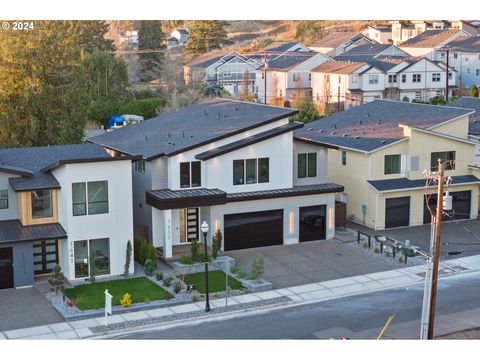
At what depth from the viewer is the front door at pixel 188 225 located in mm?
42375

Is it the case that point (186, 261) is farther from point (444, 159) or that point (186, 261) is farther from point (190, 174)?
point (444, 159)

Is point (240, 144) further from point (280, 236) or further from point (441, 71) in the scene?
point (441, 71)

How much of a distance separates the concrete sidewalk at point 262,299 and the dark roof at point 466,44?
72.9 metres

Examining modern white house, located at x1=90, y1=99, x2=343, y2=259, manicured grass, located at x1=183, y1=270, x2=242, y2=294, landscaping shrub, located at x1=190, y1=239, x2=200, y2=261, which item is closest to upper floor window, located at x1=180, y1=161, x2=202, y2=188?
modern white house, located at x1=90, y1=99, x2=343, y2=259

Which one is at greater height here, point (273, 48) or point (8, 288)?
point (273, 48)

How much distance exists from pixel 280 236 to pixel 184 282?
7998 mm

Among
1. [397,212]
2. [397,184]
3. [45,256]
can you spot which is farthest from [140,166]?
[397,212]

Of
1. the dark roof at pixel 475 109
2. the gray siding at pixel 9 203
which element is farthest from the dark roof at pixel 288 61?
the gray siding at pixel 9 203

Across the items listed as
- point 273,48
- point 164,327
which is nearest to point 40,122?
point 164,327

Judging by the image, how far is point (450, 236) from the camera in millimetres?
45469

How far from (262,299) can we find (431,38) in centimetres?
9269

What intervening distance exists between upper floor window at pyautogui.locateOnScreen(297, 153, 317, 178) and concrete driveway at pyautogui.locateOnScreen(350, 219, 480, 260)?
14.5 feet

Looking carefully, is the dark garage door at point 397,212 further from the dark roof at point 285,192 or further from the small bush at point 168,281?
the small bush at point 168,281

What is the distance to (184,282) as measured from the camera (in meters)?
37.1
